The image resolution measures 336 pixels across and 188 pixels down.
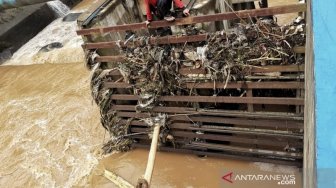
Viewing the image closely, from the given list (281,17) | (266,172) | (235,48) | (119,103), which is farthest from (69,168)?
(281,17)

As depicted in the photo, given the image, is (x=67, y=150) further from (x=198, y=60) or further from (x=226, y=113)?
(x=198, y=60)

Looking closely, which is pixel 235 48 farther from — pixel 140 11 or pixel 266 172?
pixel 140 11

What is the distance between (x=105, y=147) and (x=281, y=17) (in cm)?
571

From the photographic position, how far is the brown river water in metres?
5.45

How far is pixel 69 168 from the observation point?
6.45 metres

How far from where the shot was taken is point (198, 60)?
446cm

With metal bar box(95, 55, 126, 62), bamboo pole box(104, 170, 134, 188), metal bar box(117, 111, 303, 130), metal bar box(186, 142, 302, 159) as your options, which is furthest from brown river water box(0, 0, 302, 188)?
metal bar box(95, 55, 126, 62)

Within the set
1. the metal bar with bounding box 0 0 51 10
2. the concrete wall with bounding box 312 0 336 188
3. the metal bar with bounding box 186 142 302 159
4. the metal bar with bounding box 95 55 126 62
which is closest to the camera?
the concrete wall with bounding box 312 0 336 188

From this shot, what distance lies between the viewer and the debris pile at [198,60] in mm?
3900

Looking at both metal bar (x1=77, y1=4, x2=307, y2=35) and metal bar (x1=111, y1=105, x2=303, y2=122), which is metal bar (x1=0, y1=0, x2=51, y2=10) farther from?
metal bar (x1=111, y1=105, x2=303, y2=122)

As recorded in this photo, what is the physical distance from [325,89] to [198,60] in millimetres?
2583

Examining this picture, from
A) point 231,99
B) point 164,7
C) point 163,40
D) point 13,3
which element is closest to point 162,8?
point 164,7

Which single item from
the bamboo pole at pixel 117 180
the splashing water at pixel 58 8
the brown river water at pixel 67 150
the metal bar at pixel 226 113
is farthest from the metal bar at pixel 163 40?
the splashing water at pixel 58 8

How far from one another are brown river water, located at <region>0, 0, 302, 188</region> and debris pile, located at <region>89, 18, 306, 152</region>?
103 centimetres
